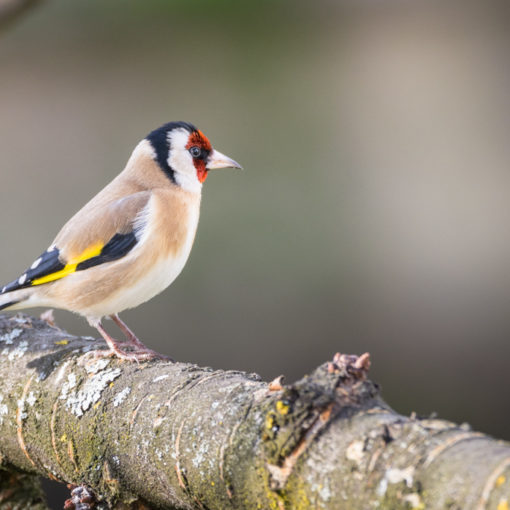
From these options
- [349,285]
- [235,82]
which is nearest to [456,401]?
[349,285]

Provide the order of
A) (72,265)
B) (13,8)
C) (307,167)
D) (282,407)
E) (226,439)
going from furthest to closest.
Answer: (307,167) → (72,265) → (13,8) → (226,439) → (282,407)

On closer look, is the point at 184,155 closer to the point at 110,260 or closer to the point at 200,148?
the point at 200,148

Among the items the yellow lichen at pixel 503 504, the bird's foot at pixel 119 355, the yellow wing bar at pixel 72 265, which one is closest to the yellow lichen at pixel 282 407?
the yellow lichen at pixel 503 504

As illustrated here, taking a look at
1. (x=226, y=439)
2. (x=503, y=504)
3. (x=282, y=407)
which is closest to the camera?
(x=503, y=504)

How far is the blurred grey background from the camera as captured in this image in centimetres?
616

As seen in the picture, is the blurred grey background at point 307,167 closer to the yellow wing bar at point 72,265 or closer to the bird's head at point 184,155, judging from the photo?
the bird's head at point 184,155

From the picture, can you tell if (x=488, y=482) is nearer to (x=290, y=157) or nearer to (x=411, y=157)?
(x=290, y=157)

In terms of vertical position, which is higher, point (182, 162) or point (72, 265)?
point (182, 162)

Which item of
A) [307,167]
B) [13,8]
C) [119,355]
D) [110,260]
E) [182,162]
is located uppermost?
[13,8]

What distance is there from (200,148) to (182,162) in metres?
0.10

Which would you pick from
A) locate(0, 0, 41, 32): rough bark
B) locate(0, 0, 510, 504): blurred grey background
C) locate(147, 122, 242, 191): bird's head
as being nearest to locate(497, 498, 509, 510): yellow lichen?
locate(147, 122, 242, 191): bird's head

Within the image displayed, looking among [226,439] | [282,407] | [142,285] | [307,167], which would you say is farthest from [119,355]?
[307,167]

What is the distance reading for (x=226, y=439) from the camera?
1.54 metres

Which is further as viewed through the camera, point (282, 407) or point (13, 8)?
point (13, 8)
